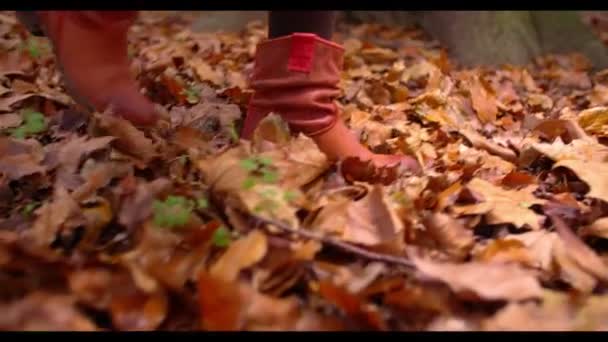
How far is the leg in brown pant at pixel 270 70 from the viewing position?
107cm

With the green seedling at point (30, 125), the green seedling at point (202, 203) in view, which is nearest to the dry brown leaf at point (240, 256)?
the green seedling at point (202, 203)

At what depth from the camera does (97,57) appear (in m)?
1.09

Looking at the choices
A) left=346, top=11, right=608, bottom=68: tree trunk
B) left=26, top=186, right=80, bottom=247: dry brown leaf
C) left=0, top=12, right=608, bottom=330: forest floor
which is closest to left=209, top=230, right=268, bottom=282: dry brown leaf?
left=0, top=12, right=608, bottom=330: forest floor

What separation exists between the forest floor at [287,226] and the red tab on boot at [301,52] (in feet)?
0.40

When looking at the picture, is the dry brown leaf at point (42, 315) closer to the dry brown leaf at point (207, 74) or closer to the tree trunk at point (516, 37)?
the dry brown leaf at point (207, 74)

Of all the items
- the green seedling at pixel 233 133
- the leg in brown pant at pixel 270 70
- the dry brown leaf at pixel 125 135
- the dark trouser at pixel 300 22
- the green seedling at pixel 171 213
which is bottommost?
the green seedling at pixel 233 133

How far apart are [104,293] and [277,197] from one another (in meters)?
0.27

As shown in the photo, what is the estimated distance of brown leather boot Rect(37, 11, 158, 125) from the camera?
105 cm

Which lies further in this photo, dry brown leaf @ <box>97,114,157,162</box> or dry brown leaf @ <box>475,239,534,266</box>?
dry brown leaf @ <box>97,114,157,162</box>

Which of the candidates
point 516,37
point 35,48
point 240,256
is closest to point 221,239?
point 240,256

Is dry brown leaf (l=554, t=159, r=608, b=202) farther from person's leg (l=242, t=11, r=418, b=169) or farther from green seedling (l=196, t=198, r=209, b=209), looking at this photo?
green seedling (l=196, t=198, r=209, b=209)

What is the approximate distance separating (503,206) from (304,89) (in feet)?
1.34

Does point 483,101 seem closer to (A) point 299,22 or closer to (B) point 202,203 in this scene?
(A) point 299,22

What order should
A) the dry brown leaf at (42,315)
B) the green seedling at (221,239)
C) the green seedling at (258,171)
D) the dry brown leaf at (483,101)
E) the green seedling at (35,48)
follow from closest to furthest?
the dry brown leaf at (42,315)
the green seedling at (221,239)
the green seedling at (258,171)
the dry brown leaf at (483,101)
the green seedling at (35,48)
